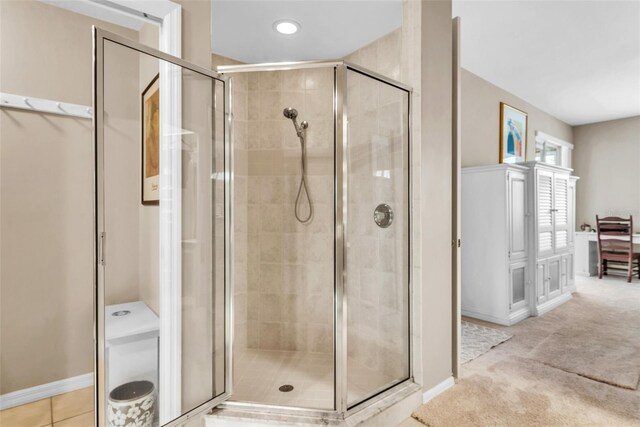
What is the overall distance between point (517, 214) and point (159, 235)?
3431 millimetres

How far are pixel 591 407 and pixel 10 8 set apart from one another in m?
4.07

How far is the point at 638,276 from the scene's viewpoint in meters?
5.57

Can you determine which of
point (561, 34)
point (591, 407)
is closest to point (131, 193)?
point (591, 407)

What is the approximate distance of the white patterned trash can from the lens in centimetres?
135

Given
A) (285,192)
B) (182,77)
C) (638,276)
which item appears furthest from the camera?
(638,276)

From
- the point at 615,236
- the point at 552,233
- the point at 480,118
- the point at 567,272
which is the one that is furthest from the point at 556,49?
the point at 615,236

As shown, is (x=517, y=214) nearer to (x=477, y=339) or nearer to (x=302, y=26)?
(x=477, y=339)

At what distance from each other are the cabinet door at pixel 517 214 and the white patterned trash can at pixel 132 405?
3.29 metres

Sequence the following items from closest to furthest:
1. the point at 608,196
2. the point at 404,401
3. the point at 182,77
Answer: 1. the point at 182,77
2. the point at 404,401
3. the point at 608,196

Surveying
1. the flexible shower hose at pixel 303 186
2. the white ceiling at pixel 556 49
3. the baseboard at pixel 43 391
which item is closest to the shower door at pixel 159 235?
the flexible shower hose at pixel 303 186

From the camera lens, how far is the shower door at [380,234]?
1.98 metres

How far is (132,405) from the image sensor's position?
141 centimetres

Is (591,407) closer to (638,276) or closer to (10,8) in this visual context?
Answer: (10,8)

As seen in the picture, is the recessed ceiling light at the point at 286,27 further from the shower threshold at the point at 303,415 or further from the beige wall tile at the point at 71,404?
the beige wall tile at the point at 71,404
